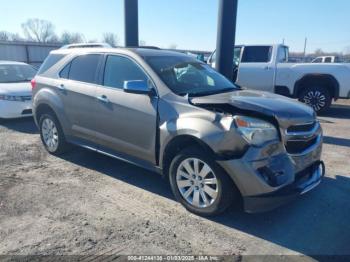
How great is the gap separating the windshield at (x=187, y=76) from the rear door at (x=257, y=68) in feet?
19.3

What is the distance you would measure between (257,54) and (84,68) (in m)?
7.18

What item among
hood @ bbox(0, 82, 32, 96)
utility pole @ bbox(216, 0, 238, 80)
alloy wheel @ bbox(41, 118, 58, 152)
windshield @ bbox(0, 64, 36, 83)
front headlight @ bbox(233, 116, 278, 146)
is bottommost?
alloy wheel @ bbox(41, 118, 58, 152)

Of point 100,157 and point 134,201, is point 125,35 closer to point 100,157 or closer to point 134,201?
point 100,157

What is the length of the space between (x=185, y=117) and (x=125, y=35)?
5.81 meters

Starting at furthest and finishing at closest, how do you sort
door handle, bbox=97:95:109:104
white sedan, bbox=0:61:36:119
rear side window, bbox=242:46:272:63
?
rear side window, bbox=242:46:272:63, white sedan, bbox=0:61:36:119, door handle, bbox=97:95:109:104

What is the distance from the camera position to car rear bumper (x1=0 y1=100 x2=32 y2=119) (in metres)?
8.09

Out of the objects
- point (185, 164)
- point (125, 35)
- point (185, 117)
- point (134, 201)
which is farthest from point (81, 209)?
point (125, 35)

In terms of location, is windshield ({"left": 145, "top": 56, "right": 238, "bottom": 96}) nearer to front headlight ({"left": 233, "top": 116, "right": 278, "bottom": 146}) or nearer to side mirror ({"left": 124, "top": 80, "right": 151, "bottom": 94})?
side mirror ({"left": 124, "top": 80, "right": 151, "bottom": 94})

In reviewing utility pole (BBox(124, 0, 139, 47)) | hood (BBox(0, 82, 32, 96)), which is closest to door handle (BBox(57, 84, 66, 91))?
hood (BBox(0, 82, 32, 96))

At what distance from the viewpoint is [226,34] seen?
6859 millimetres

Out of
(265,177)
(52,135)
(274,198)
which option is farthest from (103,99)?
(274,198)

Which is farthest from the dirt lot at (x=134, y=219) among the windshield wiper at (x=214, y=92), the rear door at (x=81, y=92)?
the windshield wiper at (x=214, y=92)

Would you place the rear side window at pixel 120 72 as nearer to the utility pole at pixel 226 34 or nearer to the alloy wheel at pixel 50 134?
the alloy wheel at pixel 50 134

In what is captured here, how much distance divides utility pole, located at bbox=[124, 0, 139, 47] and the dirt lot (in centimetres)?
460
